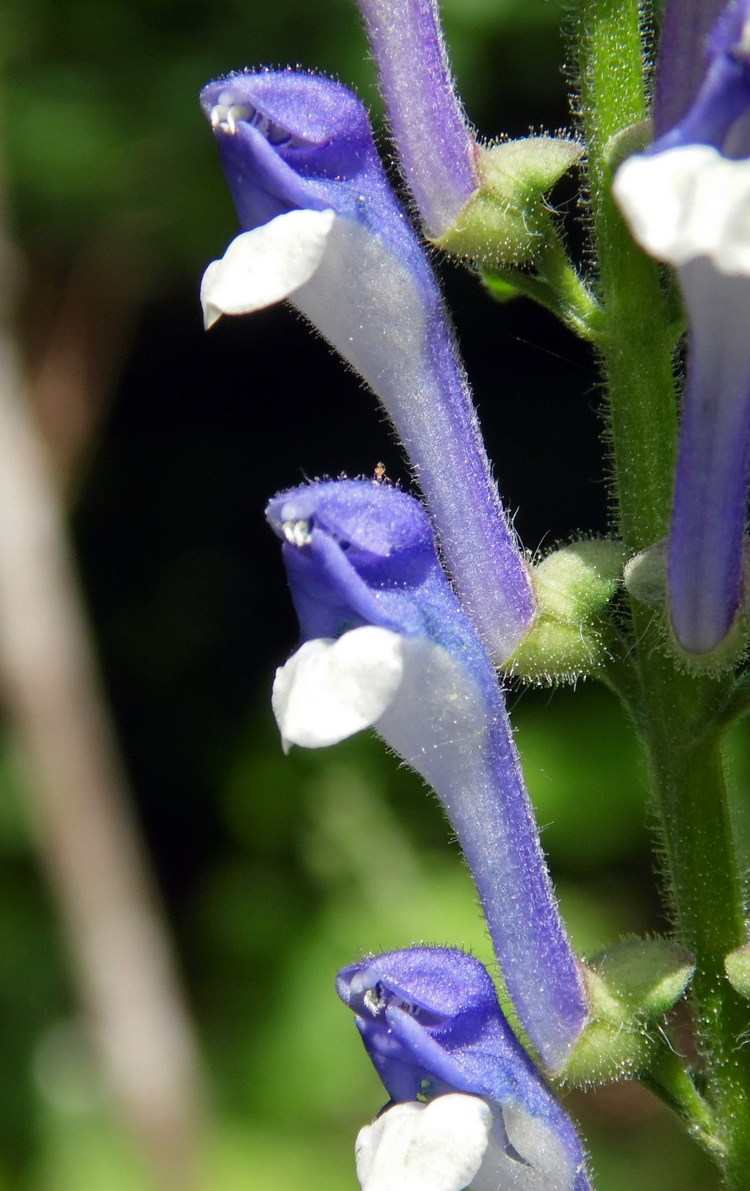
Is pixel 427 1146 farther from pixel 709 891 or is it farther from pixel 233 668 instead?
pixel 233 668

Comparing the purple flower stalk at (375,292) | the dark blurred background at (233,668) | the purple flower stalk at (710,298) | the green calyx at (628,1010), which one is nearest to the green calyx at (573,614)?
the purple flower stalk at (375,292)

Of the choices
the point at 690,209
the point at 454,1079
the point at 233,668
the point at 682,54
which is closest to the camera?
the point at 690,209

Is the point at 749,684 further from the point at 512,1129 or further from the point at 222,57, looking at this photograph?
the point at 222,57

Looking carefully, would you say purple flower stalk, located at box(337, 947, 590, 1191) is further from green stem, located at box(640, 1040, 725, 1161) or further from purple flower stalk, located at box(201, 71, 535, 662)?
purple flower stalk, located at box(201, 71, 535, 662)

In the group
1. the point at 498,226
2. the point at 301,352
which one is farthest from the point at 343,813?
the point at 498,226

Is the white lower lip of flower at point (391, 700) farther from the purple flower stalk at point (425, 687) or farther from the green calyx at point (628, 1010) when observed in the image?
the green calyx at point (628, 1010)

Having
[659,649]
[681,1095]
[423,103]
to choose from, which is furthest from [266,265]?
[681,1095]
